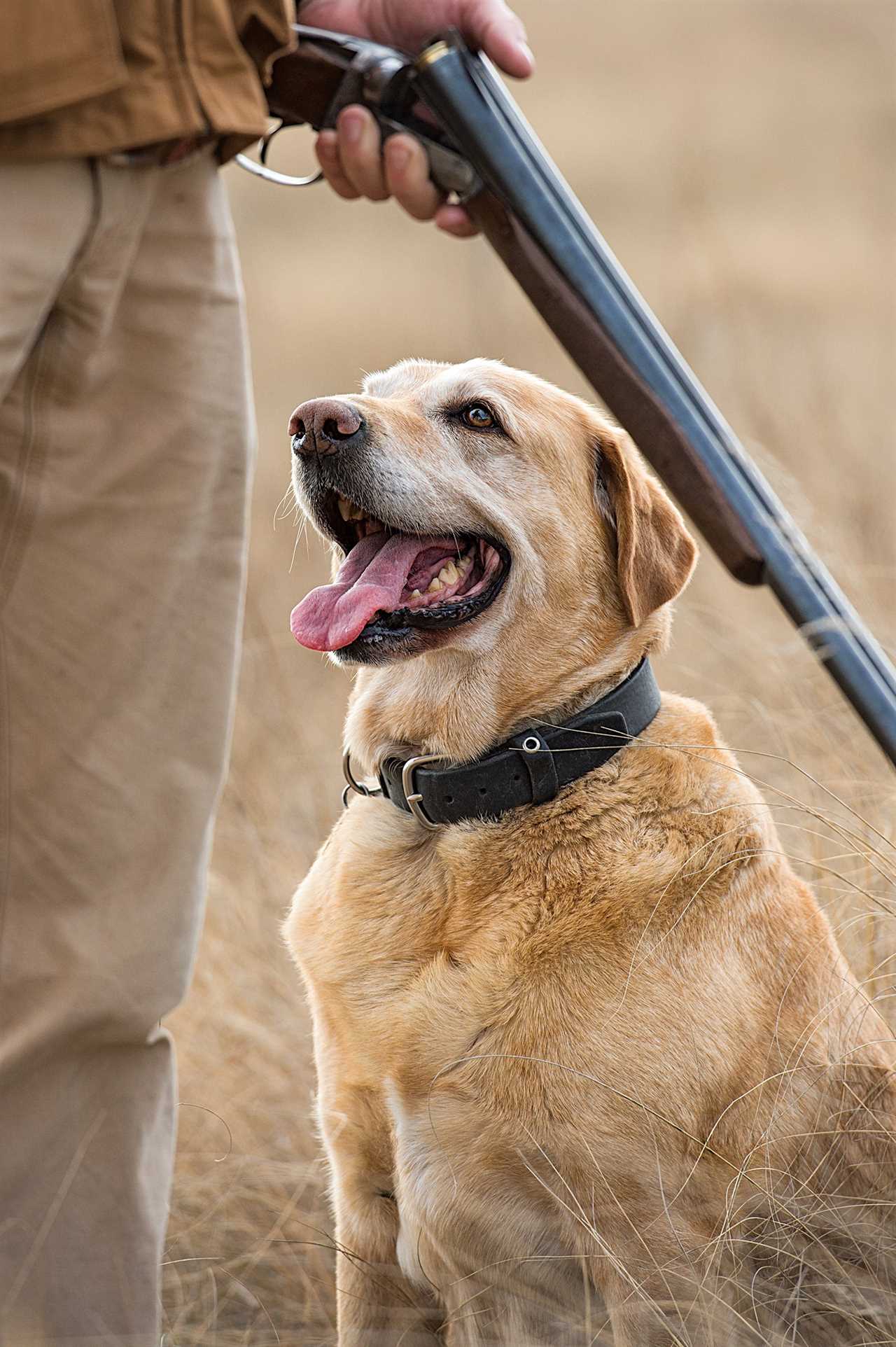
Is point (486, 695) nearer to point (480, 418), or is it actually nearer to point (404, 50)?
point (480, 418)

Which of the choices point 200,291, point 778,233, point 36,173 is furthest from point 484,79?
point 778,233

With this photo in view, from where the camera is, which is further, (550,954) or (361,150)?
(361,150)

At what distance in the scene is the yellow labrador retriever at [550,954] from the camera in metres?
2.00

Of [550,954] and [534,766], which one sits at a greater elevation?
[534,766]

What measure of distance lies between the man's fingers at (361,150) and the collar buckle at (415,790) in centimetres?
122

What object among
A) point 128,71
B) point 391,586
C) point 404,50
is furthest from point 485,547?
point 404,50

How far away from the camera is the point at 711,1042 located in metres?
2.04

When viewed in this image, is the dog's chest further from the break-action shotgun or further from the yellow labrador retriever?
the break-action shotgun

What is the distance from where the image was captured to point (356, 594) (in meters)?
2.29

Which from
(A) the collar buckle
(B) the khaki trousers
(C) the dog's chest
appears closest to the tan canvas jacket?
(B) the khaki trousers

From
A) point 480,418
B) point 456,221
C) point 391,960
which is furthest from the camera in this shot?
point 456,221

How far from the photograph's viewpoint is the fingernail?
264 centimetres

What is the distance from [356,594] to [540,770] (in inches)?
17.7

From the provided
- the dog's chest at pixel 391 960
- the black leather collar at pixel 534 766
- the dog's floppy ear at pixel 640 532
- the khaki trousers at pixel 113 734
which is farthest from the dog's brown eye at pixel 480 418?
the dog's chest at pixel 391 960
